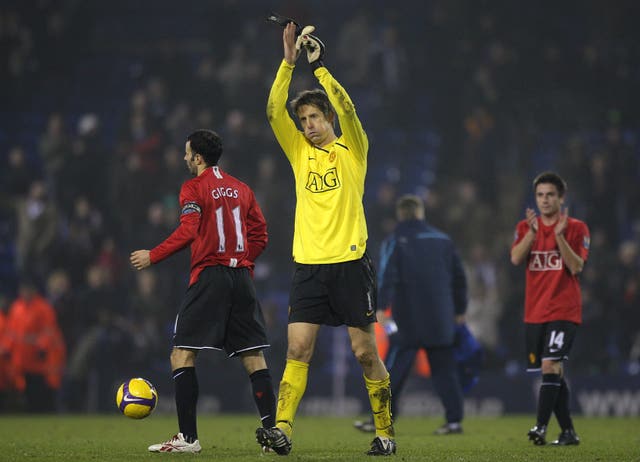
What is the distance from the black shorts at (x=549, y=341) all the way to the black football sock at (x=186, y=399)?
114 inches

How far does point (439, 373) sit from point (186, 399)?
4.15 m

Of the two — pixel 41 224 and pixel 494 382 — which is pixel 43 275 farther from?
pixel 494 382

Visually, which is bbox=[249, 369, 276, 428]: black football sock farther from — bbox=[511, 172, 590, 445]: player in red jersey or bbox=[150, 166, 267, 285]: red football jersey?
bbox=[511, 172, 590, 445]: player in red jersey

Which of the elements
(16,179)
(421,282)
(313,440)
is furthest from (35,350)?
(313,440)

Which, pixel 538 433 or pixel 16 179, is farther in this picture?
pixel 16 179

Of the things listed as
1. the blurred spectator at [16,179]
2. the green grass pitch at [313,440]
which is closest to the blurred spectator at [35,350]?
the green grass pitch at [313,440]

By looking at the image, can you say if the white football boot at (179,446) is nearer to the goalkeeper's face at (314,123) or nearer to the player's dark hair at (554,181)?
the goalkeeper's face at (314,123)

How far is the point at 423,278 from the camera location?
10766 millimetres

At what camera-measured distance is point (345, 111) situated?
6855 mm

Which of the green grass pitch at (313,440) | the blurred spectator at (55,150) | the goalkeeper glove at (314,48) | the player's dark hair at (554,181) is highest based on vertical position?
the blurred spectator at (55,150)

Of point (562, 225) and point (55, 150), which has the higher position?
point (55, 150)

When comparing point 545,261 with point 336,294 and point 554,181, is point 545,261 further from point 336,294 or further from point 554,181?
point 336,294

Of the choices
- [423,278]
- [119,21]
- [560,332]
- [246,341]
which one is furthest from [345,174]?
[119,21]

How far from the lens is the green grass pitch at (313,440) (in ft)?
23.5
